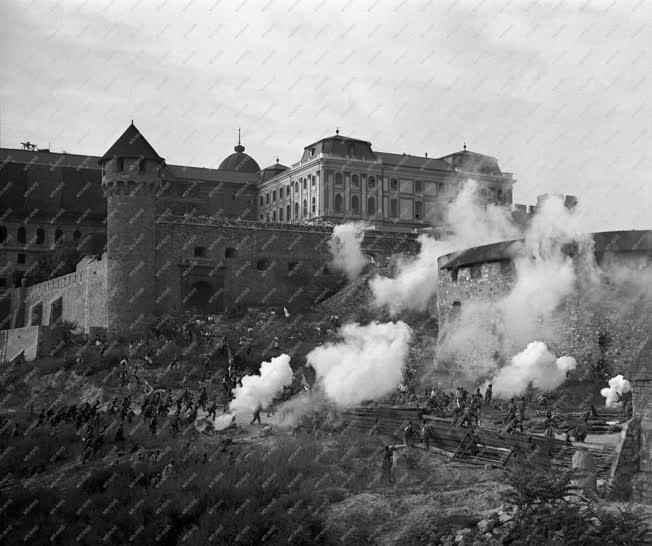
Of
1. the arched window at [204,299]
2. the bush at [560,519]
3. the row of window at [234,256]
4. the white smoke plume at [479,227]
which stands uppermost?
the white smoke plume at [479,227]

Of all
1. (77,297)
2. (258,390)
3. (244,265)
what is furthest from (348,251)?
(258,390)

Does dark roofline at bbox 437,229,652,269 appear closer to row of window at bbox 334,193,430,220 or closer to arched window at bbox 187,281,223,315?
arched window at bbox 187,281,223,315

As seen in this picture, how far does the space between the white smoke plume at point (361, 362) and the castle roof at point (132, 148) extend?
1379 centimetres

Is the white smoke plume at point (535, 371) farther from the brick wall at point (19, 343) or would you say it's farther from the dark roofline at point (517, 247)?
the brick wall at point (19, 343)

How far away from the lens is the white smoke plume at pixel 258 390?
3092 cm

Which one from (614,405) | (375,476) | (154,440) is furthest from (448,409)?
(154,440)

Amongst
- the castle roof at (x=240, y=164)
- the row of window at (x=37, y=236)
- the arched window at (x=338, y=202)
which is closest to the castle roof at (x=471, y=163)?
the arched window at (x=338, y=202)

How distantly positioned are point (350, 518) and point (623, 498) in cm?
549

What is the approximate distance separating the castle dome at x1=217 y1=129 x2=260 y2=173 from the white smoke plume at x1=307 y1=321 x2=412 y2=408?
4382 centimetres

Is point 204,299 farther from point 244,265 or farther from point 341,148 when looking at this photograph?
point 341,148

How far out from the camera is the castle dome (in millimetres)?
85312

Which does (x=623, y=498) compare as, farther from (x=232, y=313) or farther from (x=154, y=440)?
(x=232, y=313)

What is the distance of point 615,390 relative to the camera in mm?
29188

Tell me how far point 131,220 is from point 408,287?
15.2 meters
